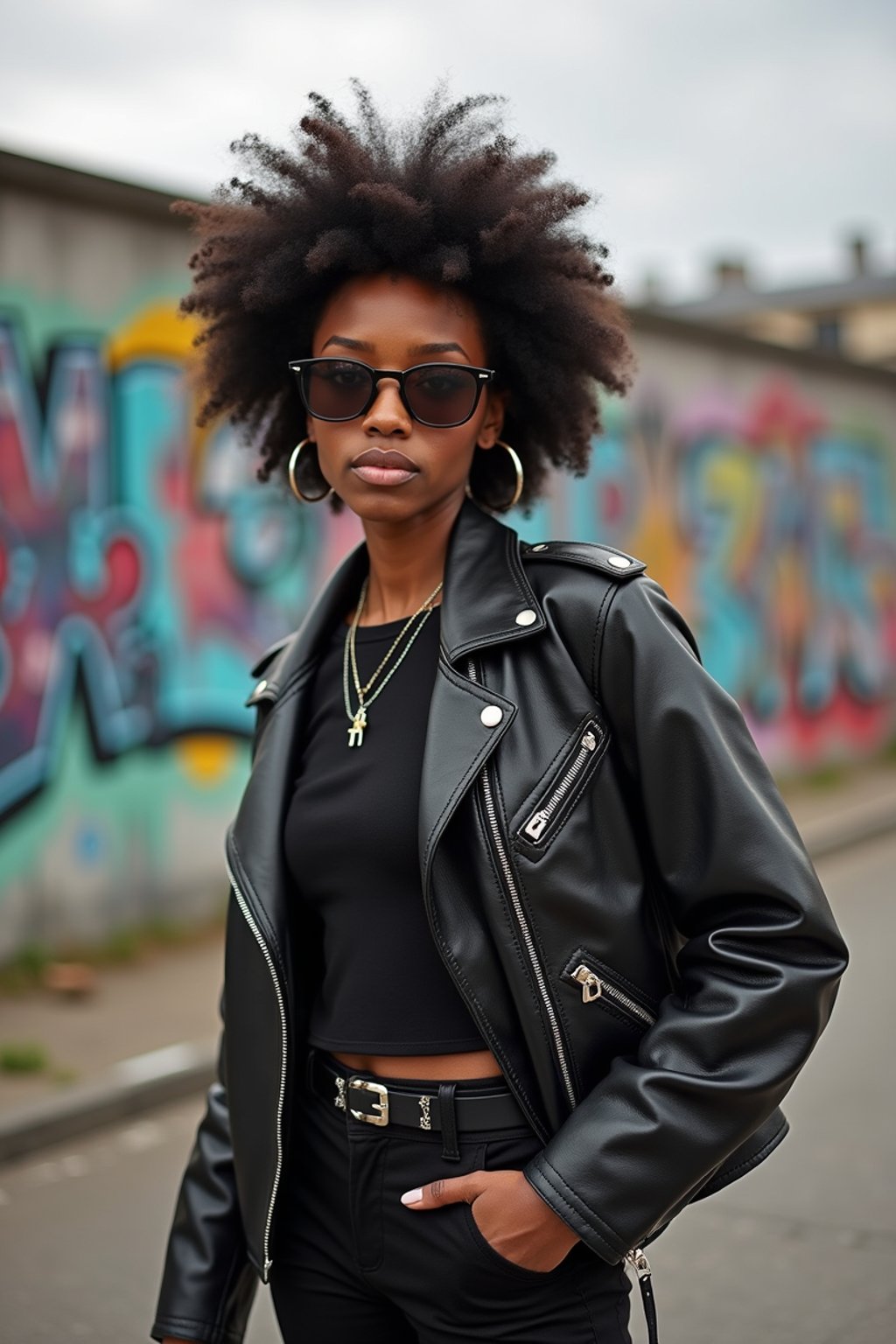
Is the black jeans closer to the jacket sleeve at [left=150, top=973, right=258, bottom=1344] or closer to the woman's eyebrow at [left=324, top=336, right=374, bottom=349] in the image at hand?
the jacket sleeve at [left=150, top=973, right=258, bottom=1344]

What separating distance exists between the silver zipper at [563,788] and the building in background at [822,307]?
40109mm

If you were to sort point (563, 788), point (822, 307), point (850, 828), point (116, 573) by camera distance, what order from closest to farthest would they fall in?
point (563, 788), point (116, 573), point (850, 828), point (822, 307)

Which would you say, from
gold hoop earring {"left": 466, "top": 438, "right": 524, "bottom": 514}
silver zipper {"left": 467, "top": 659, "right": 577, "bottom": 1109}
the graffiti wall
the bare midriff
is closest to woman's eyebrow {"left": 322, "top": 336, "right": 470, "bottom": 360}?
gold hoop earring {"left": 466, "top": 438, "right": 524, "bottom": 514}

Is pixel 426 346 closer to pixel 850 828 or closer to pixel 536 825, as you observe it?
pixel 536 825

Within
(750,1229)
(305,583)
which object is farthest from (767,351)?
(750,1229)

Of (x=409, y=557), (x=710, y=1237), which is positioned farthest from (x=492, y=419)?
(x=710, y=1237)

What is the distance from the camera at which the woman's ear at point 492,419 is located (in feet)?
8.21

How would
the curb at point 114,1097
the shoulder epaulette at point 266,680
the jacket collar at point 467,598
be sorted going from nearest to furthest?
the jacket collar at point 467,598
the shoulder epaulette at point 266,680
the curb at point 114,1097

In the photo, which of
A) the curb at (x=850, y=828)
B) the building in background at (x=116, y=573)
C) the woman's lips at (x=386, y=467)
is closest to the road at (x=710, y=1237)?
the building in background at (x=116, y=573)

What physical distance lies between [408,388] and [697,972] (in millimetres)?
921

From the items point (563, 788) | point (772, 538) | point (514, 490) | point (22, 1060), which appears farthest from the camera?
point (772, 538)

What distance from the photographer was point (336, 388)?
7.57 ft

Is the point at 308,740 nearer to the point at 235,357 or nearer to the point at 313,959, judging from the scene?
the point at 313,959

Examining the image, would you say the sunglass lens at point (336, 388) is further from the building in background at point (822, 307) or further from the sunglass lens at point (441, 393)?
the building in background at point (822, 307)
